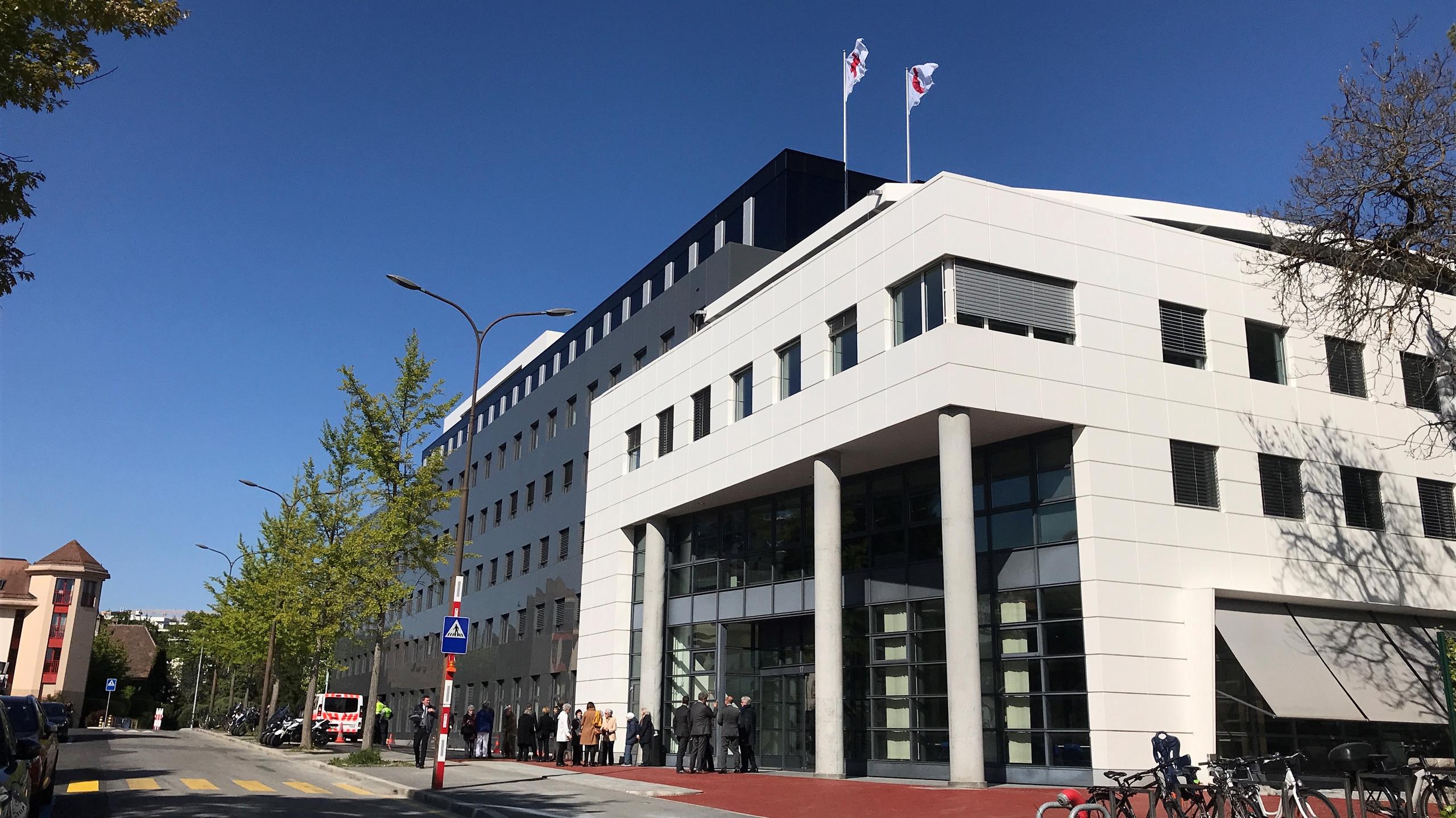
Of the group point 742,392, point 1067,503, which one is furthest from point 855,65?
point 1067,503

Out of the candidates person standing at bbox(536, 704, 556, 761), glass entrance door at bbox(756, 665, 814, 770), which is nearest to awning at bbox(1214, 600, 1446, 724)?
glass entrance door at bbox(756, 665, 814, 770)

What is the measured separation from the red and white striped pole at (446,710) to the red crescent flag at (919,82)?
59.2 ft

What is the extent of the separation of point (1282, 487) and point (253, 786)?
21.8 metres

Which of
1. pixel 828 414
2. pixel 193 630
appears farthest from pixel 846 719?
pixel 193 630

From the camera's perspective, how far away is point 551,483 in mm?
47219

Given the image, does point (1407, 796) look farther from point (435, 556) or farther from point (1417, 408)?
point (435, 556)

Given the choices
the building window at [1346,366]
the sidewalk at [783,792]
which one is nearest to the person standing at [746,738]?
the sidewalk at [783,792]

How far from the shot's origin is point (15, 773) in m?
10.6

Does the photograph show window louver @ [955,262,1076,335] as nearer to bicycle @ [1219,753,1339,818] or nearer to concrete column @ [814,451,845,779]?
concrete column @ [814,451,845,779]

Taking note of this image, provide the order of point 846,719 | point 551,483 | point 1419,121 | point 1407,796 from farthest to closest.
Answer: point 551,483
point 846,719
point 1419,121
point 1407,796

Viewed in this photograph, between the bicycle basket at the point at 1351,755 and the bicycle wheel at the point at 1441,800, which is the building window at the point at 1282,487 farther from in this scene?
the bicycle basket at the point at 1351,755

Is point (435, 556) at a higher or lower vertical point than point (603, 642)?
higher

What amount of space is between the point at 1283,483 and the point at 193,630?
77.9 m

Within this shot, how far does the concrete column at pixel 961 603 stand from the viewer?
19.6m
